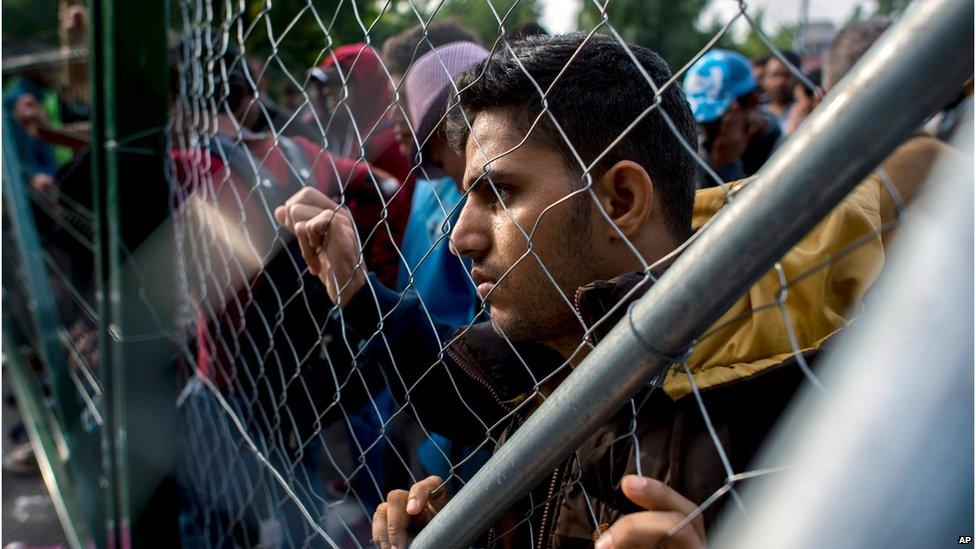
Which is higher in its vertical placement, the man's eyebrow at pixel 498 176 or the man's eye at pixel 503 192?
the man's eyebrow at pixel 498 176

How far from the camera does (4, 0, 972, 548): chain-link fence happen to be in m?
0.70

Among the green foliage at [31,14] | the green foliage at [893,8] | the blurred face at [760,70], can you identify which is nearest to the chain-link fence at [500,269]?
the green foliage at [893,8]

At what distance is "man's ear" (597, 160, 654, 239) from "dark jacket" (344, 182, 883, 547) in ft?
0.57

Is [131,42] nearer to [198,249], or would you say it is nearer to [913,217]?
[198,249]

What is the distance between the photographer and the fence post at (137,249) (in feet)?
8.05

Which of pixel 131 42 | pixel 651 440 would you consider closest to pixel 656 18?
pixel 131 42

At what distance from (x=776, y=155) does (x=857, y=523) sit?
0.89 ft

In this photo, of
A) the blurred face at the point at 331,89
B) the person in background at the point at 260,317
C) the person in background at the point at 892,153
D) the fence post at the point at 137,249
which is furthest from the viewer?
the blurred face at the point at 331,89

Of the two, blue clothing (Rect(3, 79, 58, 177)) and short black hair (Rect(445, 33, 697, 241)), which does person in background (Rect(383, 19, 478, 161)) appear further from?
blue clothing (Rect(3, 79, 58, 177))

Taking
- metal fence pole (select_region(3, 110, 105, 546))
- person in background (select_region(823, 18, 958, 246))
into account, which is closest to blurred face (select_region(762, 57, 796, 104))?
person in background (select_region(823, 18, 958, 246))

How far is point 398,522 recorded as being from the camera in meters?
1.18

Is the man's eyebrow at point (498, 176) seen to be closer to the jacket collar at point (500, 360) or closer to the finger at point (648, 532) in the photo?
the jacket collar at point (500, 360)

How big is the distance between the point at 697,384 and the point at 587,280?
243 mm

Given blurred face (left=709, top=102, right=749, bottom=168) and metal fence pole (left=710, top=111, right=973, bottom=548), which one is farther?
blurred face (left=709, top=102, right=749, bottom=168)
